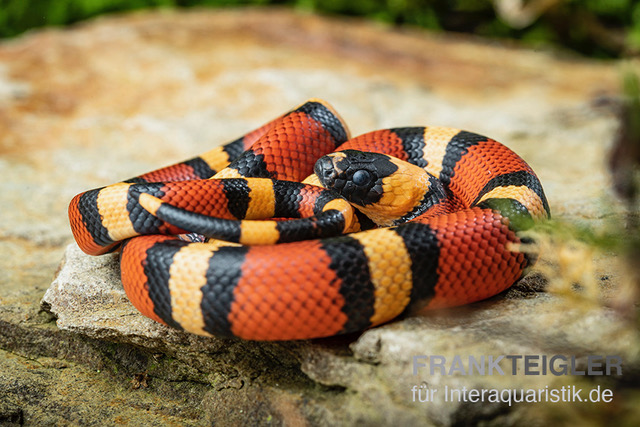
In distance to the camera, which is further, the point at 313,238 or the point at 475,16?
the point at 475,16

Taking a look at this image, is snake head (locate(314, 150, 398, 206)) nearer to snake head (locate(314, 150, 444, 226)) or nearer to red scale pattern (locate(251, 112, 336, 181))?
snake head (locate(314, 150, 444, 226))

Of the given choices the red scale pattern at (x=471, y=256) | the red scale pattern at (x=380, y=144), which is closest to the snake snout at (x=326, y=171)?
the red scale pattern at (x=380, y=144)

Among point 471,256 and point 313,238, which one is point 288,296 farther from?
point 471,256

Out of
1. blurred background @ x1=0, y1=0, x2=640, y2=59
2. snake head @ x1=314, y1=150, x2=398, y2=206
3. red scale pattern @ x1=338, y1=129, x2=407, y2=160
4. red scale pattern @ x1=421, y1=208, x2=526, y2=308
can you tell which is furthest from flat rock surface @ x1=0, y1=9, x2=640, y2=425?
red scale pattern @ x1=338, y1=129, x2=407, y2=160

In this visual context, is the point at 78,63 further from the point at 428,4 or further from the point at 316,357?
the point at 316,357

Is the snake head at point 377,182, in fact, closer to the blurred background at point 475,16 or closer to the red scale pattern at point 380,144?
the red scale pattern at point 380,144

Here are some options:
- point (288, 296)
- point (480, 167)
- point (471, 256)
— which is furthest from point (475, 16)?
point (288, 296)
